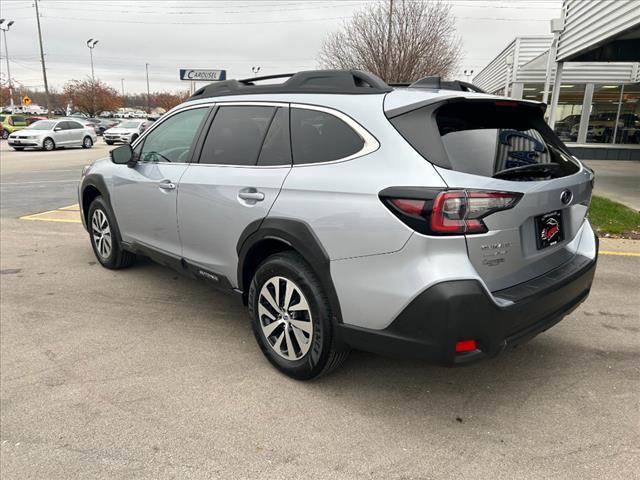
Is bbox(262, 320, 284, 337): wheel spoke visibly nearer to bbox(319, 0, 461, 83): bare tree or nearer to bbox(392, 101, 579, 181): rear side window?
bbox(392, 101, 579, 181): rear side window

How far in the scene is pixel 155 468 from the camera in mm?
2361

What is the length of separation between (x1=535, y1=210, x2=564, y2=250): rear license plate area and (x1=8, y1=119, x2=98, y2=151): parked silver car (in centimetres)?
2657

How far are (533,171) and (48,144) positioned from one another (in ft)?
88.6

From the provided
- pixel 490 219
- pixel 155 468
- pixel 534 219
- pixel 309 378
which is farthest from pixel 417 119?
pixel 155 468

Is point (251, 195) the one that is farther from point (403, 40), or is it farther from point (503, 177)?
point (403, 40)

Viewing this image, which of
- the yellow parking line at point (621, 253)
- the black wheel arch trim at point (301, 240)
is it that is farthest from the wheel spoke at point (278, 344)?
the yellow parking line at point (621, 253)

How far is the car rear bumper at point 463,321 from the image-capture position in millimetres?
2266

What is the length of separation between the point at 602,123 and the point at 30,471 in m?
21.9

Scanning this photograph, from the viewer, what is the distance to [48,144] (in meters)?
24.8

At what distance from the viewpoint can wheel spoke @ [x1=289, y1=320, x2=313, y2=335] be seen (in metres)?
2.88

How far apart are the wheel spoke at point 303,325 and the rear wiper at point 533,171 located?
1317 millimetres

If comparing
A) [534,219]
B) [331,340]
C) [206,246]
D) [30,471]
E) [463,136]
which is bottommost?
[30,471]

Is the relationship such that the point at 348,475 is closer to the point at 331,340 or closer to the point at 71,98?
the point at 331,340

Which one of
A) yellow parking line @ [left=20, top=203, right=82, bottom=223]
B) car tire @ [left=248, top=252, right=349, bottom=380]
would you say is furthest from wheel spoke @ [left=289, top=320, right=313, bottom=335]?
yellow parking line @ [left=20, top=203, right=82, bottom=223]
